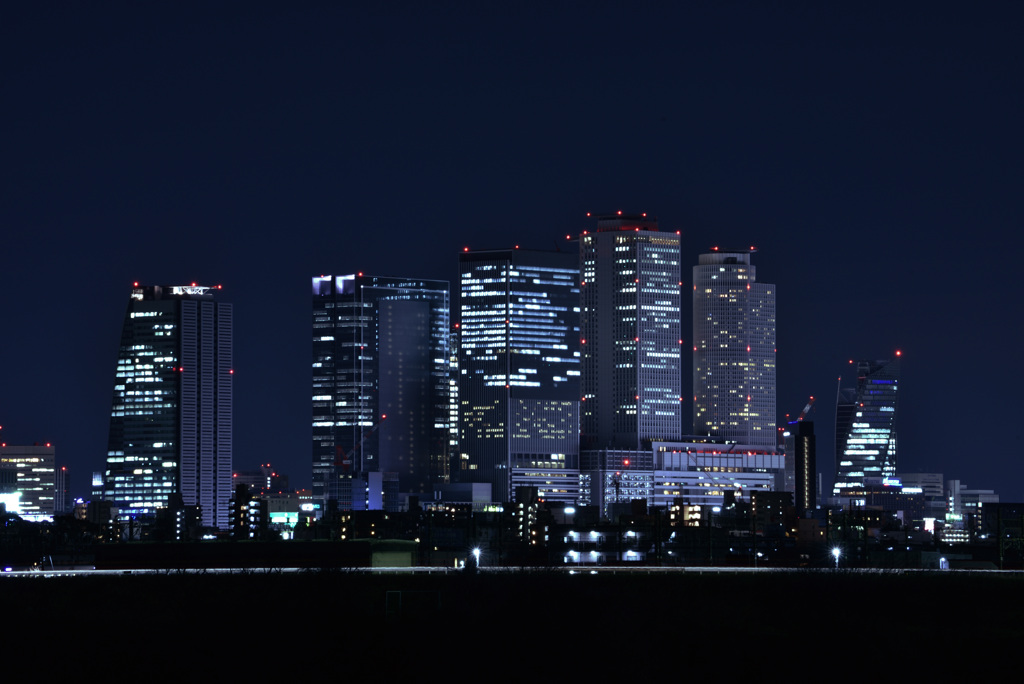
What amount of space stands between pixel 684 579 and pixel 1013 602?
29.8 m

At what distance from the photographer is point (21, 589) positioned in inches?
5032

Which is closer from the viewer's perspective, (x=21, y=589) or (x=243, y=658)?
(x=243, y=658)

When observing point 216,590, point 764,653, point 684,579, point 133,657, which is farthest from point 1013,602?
point 133,657

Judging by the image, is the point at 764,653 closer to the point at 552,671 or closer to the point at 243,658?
the point at 552,671

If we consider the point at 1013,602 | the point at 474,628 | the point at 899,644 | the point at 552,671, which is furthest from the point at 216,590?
the point at 1013,602

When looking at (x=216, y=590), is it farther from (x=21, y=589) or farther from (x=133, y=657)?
(x=133, y=657)

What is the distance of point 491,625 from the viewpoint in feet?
355

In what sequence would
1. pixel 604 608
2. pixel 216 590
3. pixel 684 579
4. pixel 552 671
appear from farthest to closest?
pixel 684 579
pixel 216 590
pixel 604 608
pixel 552 671

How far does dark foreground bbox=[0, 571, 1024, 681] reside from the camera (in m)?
97.0

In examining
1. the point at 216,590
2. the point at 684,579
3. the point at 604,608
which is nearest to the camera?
the point at 604,608

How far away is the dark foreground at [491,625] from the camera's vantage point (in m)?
97.0

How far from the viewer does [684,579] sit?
5768 inches

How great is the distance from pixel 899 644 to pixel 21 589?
231 ft

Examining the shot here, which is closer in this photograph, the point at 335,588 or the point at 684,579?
the point at 335,588
